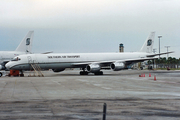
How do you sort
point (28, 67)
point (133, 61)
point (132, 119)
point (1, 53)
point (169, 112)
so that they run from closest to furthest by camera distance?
point (132, 119), point (169, 112), point (28, 67), point (133, 61), point (1, 53)

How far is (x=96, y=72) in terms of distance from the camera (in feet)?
146

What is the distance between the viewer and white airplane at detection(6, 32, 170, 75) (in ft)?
138

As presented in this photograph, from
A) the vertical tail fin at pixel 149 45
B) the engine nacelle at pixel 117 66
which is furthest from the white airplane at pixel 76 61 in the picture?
the vertical tail fin at pixel 149 45

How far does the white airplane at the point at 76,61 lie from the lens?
138 feet

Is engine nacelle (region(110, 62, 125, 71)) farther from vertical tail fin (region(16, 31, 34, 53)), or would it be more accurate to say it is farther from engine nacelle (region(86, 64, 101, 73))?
vertical tail fin (region(16, 31, 34, 53))

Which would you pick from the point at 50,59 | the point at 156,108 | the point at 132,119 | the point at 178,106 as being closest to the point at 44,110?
the point at 132,119

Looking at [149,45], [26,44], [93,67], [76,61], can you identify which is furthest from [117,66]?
[26,44]

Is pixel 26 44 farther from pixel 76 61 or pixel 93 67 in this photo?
pixel 93 67

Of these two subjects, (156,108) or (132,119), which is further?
(156,108)

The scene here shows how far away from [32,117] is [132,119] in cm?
322

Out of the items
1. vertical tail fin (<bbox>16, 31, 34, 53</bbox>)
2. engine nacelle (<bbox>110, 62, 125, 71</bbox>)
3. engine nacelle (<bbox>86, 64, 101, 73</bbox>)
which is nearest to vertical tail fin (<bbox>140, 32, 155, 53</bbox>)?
engine nacelle (<bbox>110, 62, 125, 71</bbox>)

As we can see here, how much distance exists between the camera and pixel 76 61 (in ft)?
148

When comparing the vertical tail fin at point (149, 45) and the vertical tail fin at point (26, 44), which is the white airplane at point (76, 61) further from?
the vertical tail fin at point (26, 44)

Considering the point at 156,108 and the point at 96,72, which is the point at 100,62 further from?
the point at 156,108
